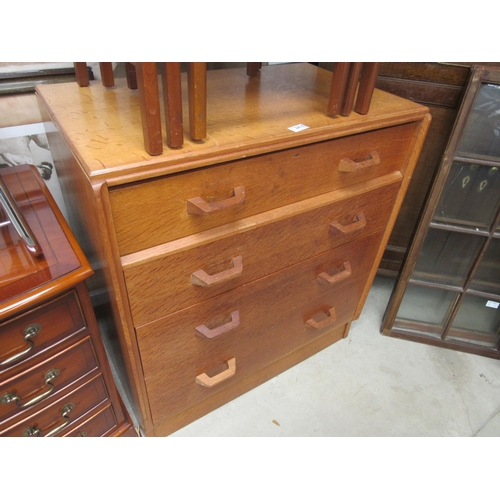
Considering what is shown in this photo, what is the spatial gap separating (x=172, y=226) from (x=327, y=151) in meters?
0.40

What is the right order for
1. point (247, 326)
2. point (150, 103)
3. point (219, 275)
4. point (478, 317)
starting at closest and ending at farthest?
point (150, 103) → point (219, 275) → point (247, 326) → point (478, 317)

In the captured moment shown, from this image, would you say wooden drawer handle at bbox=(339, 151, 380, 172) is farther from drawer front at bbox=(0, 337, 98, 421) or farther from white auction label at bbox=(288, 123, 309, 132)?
drawer front at bbox=(0, 337, 98, 421)

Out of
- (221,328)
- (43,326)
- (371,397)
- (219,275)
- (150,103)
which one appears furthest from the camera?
(371,397)

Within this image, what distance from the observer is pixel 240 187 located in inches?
31.4

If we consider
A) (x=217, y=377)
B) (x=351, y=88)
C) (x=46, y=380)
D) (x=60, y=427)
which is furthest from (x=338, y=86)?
(x=60, y=427)

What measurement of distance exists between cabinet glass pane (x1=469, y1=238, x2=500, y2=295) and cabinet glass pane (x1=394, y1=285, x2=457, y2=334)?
104 millimetres

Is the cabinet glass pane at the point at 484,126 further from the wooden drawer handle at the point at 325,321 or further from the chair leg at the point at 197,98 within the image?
the chair leg at the point at 197,98

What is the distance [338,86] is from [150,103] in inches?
17.2

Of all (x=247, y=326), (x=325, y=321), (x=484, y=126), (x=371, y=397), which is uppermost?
(x=484, y=126)

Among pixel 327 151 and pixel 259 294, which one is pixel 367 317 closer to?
pixel 259 294

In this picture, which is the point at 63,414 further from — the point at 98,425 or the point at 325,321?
the point at 325,321

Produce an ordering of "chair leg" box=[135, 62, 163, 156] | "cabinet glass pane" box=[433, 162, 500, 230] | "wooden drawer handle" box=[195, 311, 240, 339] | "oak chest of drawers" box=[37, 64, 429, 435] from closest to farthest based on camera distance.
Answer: "chair leg" box=[135, 62, 163, 156], "oak chest of drawers" box=[37, 64, 429, 435], "wooden drawer handle" box=[195, 311, 240, 339], "cabinet glass pane" box=[433, 162, 500, 230]

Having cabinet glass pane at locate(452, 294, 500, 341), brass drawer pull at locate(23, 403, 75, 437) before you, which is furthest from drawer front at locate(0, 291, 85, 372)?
cabinet glass pane at locate(452, 294, 500, 341)

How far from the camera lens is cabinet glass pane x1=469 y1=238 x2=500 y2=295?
1.33 metres
